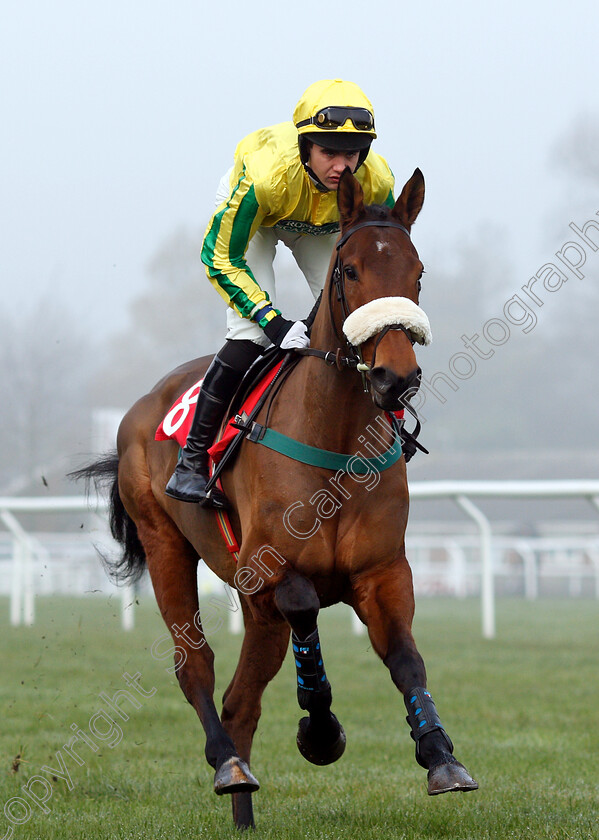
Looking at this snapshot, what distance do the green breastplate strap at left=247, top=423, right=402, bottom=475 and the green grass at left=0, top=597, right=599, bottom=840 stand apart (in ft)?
3.88

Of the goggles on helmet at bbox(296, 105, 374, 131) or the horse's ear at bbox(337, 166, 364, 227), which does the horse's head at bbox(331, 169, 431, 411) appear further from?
the goggles on helmet at bbox(296, 105, 374, 131)

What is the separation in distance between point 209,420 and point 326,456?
0.79m

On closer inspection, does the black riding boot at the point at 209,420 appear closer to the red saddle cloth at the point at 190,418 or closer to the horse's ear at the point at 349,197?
the red saddle cloth at the point at 190,418

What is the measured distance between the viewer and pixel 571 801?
420 centimetres

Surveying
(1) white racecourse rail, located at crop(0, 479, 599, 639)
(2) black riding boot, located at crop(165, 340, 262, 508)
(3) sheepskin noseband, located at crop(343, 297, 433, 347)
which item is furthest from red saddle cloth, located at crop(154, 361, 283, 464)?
(1) white racecourse rail, located at crop(0, 479, 599, 639)

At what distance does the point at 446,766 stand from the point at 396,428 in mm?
1211

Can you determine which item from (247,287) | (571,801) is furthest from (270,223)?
(571,801)

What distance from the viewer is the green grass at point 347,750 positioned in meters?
3.93

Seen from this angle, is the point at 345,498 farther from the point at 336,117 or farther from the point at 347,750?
the point at 347,750

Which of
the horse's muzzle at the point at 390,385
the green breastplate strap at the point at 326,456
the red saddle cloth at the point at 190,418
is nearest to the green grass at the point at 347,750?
the red saddle cloth at the point at 190,418

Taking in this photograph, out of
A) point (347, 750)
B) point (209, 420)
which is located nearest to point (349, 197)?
point (209, 420)

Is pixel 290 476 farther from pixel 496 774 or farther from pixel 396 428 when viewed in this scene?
pixel 496 774

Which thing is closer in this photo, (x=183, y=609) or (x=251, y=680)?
(x=251, y=680)

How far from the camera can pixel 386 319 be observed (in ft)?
10.3
